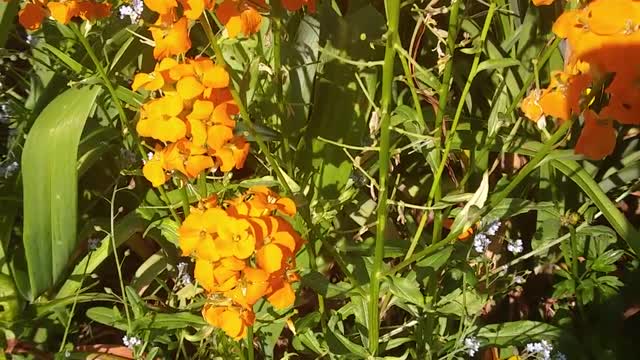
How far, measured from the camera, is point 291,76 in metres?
1.67

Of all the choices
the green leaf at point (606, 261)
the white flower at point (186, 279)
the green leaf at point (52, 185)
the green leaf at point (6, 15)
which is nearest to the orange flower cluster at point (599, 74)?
the green leaf at point (606, 261)

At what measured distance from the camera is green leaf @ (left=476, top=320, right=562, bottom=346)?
1.54 m

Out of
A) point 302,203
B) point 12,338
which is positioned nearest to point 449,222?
point 302,203

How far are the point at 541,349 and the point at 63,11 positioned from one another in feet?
3.15

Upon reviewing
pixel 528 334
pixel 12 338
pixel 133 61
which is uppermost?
pixel 133 61

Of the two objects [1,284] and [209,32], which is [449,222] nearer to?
[209,32]

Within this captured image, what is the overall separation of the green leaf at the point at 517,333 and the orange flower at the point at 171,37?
2.55 ft

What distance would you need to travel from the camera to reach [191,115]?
1.10 m

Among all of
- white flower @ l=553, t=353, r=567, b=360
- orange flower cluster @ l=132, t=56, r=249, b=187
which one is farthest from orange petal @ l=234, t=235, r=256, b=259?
white flower @ l=553, t=353, r=567, b=360

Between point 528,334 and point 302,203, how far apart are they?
568mm

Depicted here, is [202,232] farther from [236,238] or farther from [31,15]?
[31,15]

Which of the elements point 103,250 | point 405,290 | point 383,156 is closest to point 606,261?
point 405,290

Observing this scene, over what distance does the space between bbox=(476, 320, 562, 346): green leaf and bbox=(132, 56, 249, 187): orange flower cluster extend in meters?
0.64

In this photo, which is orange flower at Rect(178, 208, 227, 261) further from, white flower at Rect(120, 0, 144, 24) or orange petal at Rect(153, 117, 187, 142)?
white flower at Rect(120, 0, 144, 24)
